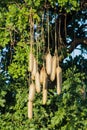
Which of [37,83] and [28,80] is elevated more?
[37,83]

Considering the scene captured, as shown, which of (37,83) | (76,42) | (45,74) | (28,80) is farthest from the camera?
(76,42)

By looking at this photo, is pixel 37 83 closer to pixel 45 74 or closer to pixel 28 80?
pixel 45 74

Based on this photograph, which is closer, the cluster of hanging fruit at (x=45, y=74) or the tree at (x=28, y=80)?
the cluster of hanging fruit at (x=45, y=74)

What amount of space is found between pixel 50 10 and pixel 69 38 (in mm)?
2076

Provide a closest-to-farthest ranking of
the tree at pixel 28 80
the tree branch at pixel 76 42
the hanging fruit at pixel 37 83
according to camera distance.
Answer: the hanging fruit at pixel 37 83, the tree at pixel 28 80, the tree branch at pixel 76 42

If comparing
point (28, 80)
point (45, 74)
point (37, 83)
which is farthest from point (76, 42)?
point (37, 83)

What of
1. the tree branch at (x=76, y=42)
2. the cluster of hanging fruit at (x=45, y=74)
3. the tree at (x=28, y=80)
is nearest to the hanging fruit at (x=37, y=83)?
the cluster of hanging fruit at (x=45, y=74)

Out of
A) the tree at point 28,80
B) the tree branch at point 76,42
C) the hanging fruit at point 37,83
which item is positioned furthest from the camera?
the tree branch at point 76,42

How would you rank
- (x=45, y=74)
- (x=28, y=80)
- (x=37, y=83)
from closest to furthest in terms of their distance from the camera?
(x=37, y=83) < (x=45, y=74) < (x=28, y=80)

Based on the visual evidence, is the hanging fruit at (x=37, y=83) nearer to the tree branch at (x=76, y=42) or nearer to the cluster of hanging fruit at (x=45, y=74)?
the cluster of hanging fruit at (x=45, y=74)

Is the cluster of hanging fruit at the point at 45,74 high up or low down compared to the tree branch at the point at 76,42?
down

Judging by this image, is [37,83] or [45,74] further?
[45,74]

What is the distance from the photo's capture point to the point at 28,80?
1312 cm

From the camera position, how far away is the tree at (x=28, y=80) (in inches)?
468
